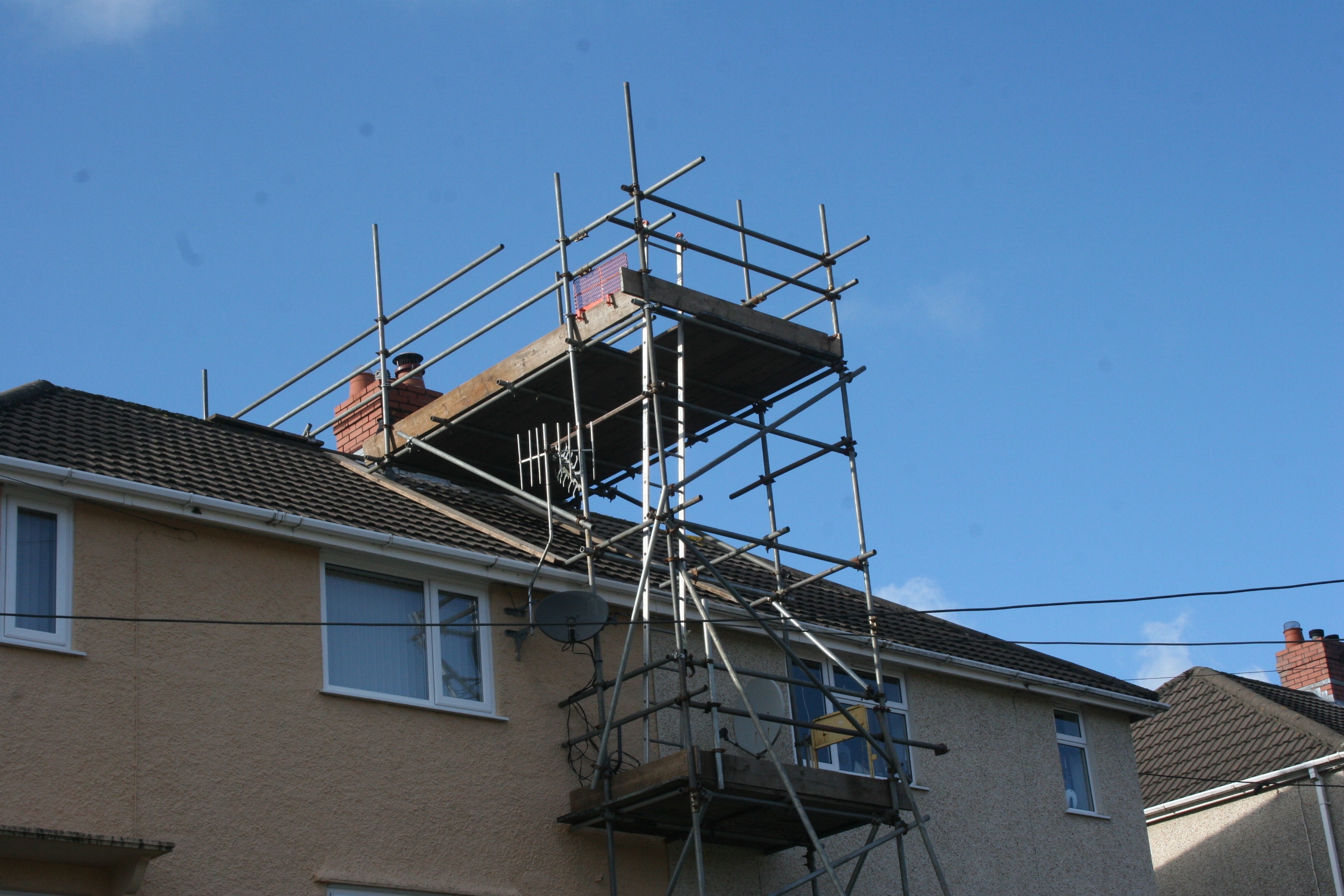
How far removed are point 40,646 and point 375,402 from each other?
255 inches

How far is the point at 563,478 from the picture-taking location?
48.7 ft

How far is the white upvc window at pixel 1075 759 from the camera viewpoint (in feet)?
54.1

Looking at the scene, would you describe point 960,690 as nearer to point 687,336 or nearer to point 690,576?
point 690,576

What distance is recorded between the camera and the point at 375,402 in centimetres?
1652

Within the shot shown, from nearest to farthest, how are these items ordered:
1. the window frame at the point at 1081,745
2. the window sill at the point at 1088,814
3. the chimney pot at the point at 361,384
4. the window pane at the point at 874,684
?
the window pane at the point at 874,684 → the window sill at the point at 1088,814 → the window frame at the point at 1081,745 → the chimney pot at the point at 361,384

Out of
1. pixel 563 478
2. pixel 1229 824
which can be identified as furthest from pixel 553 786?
pixel 1229 824

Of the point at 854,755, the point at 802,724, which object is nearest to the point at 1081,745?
the point at 854,755

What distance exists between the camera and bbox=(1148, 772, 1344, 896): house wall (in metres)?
19.3

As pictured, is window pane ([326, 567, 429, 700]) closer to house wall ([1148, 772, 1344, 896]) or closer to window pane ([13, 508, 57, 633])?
window pane ([13, 508, 57, 633])

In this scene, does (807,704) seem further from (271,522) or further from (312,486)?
(271,522)

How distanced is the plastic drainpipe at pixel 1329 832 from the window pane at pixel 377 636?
11769 mm

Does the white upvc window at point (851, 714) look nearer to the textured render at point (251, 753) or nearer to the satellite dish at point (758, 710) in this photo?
the satellite dish at point (758, 710)

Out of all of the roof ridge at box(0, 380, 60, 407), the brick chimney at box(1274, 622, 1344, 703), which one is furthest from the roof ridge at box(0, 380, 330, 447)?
the brick chimney at box(1274, 622, 1344, 703)

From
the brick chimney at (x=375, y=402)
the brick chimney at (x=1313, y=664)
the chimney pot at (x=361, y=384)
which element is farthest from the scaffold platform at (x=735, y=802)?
the brick chimney at (x=1313, y=664)
